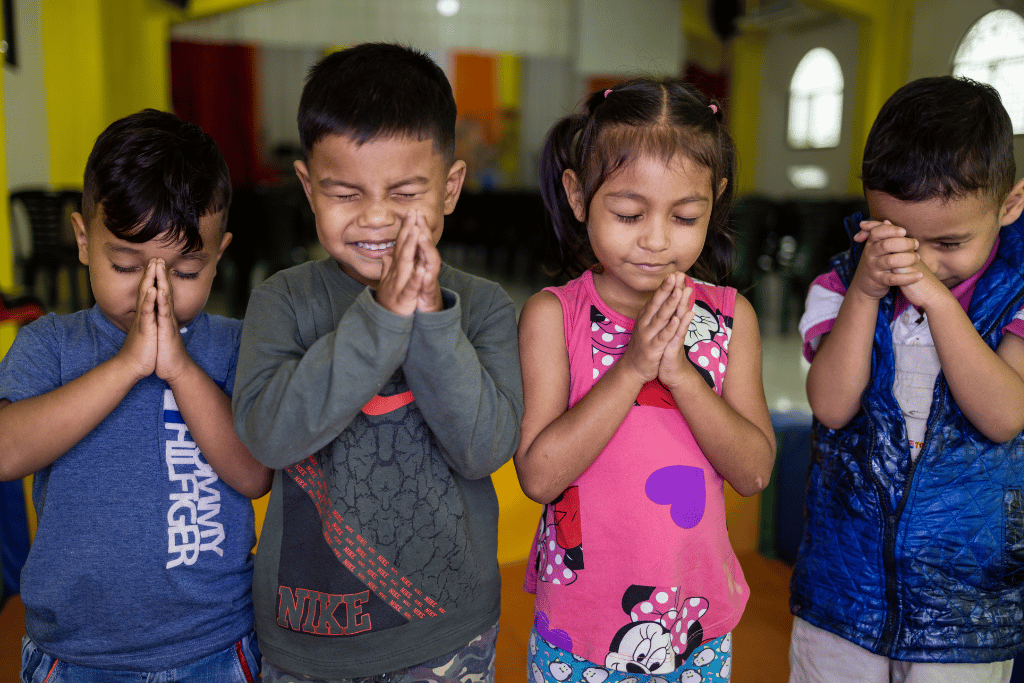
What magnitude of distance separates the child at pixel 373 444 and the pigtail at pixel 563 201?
20cm

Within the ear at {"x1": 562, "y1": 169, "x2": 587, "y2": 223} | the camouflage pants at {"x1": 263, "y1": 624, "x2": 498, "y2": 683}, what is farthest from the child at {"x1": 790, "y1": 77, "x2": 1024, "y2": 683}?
the camouflage pants at {"x1": 263, "y1": 624, "x2": 498, "y2": 683}

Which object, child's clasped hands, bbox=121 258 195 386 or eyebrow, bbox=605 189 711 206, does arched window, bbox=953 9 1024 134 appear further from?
child's clasped hands, bbox=121 258 195 386

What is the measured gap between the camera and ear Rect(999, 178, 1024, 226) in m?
1.05

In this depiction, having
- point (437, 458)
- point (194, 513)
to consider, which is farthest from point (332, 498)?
point (194, 513)

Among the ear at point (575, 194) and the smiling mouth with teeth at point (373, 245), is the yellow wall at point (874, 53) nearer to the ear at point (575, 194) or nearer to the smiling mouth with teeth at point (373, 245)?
the ear at point (575, 194)

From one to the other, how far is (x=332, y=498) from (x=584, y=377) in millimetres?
365

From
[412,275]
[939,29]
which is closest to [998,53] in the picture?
[939,29]

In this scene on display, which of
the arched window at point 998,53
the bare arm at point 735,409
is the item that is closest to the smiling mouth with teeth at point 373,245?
the bare arm at point 735,409

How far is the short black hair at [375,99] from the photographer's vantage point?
0.88 m

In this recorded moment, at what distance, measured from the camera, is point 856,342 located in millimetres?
1094

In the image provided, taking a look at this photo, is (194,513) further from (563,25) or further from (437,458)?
(563,25)

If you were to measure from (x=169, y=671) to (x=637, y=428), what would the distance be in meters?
0.69

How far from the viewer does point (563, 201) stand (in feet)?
3.76

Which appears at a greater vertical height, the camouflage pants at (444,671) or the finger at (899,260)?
the finger at (899,260)
